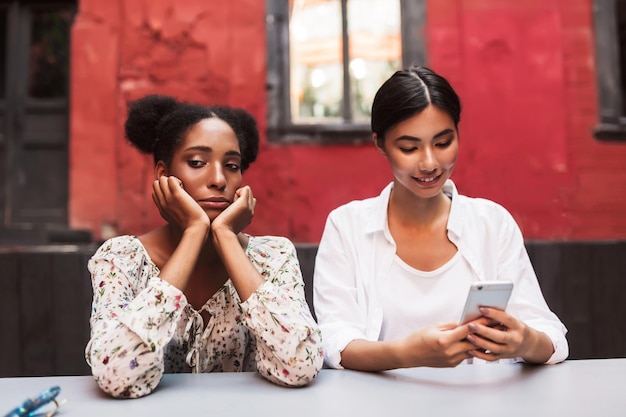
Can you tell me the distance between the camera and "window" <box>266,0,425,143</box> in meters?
3.93

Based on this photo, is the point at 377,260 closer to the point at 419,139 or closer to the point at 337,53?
the point at 419,139

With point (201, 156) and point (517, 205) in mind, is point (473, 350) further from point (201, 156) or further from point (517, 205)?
point (517, 205)

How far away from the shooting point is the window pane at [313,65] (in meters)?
4.01

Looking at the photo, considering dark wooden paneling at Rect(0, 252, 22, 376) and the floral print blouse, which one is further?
dark wooden paneling at Rect(0, 252, 22, 376)

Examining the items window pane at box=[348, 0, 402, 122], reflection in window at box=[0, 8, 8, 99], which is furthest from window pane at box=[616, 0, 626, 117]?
reflection in window at box=[0, 8, 8, 99]

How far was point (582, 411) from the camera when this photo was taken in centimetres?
118

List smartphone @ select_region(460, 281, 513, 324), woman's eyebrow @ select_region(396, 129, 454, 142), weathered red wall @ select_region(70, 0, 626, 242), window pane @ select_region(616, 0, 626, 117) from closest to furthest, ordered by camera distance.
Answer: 1. smartphone @ select_region(460, 281, 513, 324)
2. woman's eyebrow @ select_region(396, 129, 454, 142)
3. weathered red wall @ select_region(70, 0, 626, 242)
4. window pane @ select_region(616, 0, 626, 117)

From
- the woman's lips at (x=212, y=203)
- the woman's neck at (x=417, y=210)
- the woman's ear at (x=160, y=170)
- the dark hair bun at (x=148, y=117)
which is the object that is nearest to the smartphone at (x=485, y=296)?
the woman's neck at (x=417, y=210)

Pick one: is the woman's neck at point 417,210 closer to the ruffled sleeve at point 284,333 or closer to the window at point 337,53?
the ruffled sleeve at point 284,333

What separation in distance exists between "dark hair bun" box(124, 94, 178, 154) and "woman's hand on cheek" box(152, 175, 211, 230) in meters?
0.31

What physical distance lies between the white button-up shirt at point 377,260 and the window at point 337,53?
75.3 inches

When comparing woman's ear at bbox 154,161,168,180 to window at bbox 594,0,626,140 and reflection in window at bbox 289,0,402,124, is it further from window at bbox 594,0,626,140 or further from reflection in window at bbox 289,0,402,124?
window at bbox 594,0,626,140

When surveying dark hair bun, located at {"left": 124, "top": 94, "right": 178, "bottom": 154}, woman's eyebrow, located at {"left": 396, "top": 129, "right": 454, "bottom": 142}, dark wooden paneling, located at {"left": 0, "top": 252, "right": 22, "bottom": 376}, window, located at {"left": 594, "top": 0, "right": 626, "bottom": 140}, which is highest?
window, located at {"left": 594, "top": 0, "right": 626, "bottom": 140}

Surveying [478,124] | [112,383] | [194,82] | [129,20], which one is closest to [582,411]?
[112,383]
